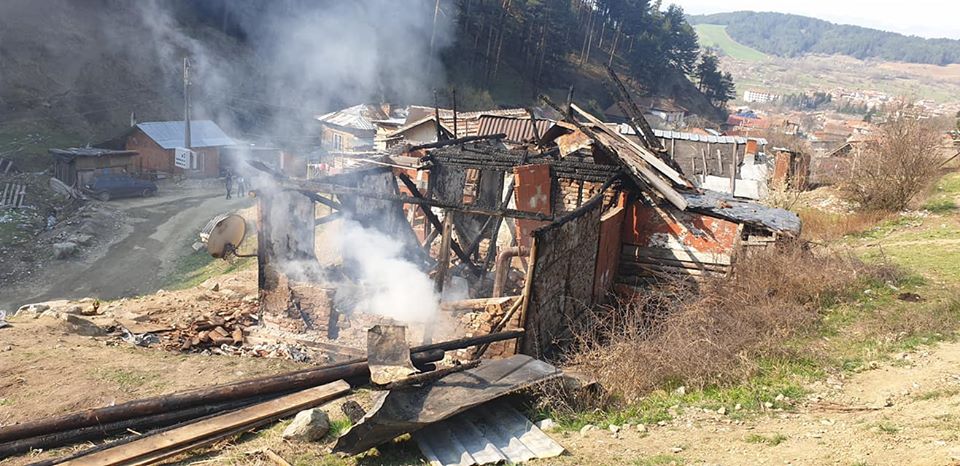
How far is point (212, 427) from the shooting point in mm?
5547

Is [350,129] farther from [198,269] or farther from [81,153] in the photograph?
[198,269]

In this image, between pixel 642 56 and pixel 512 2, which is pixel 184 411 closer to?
pixel 512 2

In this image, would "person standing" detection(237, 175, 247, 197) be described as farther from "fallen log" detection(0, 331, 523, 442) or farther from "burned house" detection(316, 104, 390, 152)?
"fallen log" detection(0, 331, 523, 442)

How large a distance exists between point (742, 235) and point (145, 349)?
364 inches

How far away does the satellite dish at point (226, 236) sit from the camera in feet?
32.2

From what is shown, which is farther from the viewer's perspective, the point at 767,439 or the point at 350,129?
the point at 350,129

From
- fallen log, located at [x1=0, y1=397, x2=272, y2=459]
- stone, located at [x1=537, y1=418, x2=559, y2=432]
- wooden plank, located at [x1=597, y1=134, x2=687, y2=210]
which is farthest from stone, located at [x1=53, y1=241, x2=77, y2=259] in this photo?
stone, located at [x1=537, y1=418, x2=559, y2=432]

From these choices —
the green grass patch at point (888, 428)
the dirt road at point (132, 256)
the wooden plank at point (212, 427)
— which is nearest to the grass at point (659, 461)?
the green grass patch at point (888, 428)

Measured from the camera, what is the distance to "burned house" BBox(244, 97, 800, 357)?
8.20 metres

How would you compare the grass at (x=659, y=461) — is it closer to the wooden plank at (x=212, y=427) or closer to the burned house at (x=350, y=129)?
the wooden plank at (x=212, y=427)

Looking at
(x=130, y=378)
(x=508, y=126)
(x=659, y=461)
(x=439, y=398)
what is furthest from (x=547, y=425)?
(x=508, y=126)

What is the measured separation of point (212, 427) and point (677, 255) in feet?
26.0

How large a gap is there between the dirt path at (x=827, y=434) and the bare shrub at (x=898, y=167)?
1279 cm

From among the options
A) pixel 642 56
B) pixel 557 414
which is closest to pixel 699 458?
pixel 557 414
